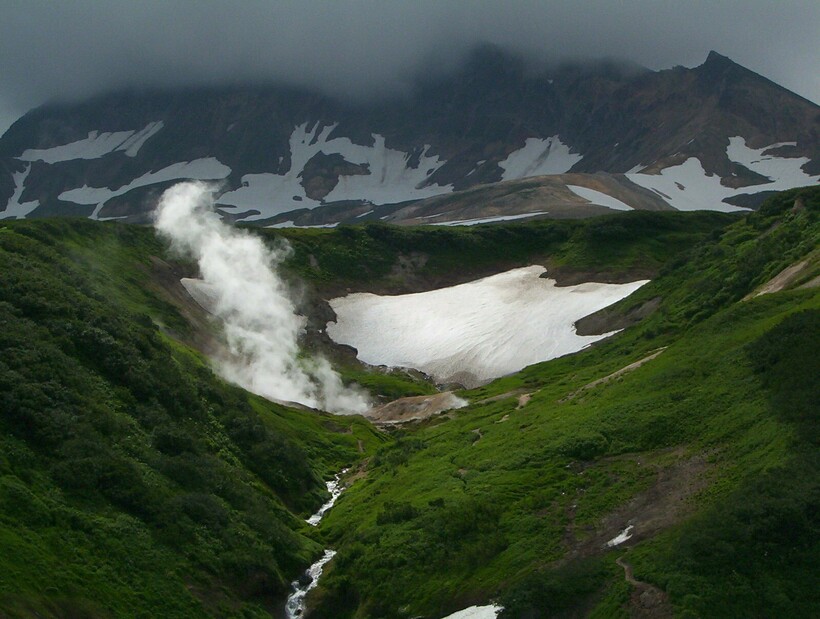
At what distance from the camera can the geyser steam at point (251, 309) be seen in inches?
3263

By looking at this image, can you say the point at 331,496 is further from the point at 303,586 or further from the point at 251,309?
the point at 251,309

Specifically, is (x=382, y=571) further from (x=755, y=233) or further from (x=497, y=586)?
(x=755, y=233)

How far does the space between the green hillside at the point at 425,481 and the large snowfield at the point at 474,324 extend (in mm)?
25517

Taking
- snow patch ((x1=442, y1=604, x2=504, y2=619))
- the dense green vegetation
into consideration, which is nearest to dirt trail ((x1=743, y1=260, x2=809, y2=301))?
snow patch ((x1=442, y1=604, x2=504, y2=619))

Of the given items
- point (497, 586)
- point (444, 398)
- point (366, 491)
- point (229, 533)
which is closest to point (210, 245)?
point (444, 398)

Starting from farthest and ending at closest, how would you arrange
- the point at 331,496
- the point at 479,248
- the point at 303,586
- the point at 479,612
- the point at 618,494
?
1. the point at 479,248
2. the point at 331,496
3. the point at 303,586
4. the point at 618,494
5. the point at 479,612

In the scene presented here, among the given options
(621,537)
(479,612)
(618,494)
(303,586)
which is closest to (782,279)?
(618,494)

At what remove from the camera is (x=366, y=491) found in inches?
1991

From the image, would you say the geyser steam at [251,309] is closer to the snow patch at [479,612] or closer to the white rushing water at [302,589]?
the white rushing water at [302,589]

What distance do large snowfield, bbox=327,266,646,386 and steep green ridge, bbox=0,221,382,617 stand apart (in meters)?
33.2

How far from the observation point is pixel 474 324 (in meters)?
101

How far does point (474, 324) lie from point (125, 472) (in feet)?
221

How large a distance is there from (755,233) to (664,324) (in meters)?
21.6

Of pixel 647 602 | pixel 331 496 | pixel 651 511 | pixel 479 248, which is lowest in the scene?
pixel 647 602
